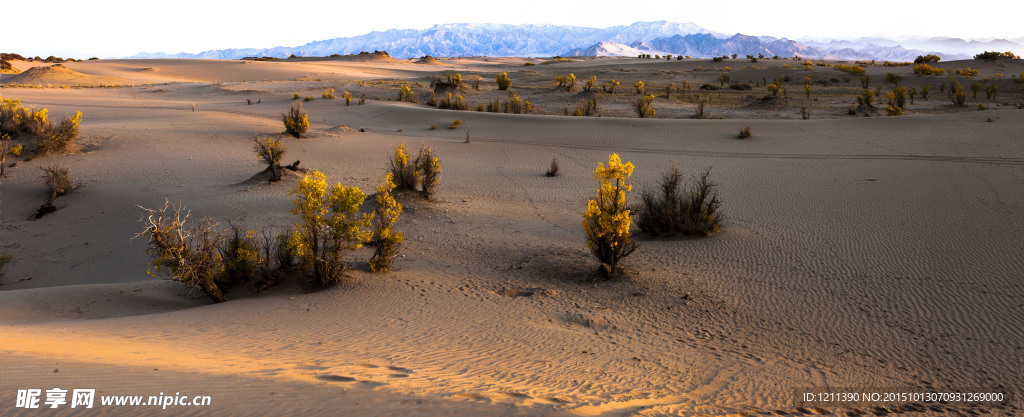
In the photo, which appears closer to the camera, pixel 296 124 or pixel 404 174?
pixel 404 174

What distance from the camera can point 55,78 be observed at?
41.9m

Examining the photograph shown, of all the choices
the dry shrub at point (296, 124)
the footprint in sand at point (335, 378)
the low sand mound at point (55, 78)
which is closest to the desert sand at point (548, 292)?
the footprint in sand at point (335, 378)

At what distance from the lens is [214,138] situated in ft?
59.9

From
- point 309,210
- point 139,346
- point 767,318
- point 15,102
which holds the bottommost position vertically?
point 767,318

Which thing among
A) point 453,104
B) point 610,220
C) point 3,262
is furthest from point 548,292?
point 453,104

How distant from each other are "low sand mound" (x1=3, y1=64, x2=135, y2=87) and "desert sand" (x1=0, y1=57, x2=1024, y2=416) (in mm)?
31876

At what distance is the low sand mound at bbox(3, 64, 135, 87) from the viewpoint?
4044 centimetres

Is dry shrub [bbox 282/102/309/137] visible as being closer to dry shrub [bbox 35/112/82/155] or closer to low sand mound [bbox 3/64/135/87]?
dry shrub [bbox 35/112/82/155]

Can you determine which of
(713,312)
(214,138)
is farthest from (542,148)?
(713,312)

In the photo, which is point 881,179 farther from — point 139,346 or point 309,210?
point 139,346

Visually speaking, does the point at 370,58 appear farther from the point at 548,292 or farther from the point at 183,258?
the point at 548,292

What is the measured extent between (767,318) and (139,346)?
21.1 ft

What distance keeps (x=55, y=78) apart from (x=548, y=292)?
1999 inches

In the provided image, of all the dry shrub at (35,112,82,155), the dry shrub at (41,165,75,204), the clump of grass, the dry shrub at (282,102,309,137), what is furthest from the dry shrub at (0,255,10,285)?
the dry shrub at (282,102,309,137)
